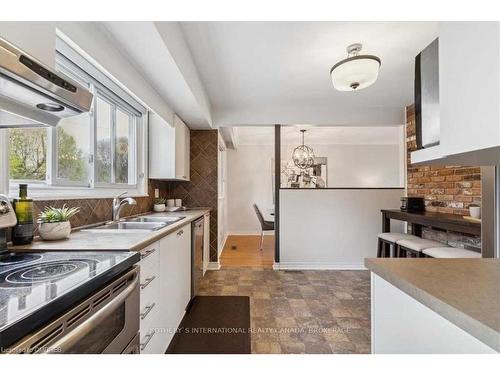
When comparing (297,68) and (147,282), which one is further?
(297,68)

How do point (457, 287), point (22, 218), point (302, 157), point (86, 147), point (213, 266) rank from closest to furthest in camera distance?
point (457, 287) → point (22, 218) → point (86, 147) → point (213, 266) → point (302, 157)

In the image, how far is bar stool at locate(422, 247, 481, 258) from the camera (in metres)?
2.39

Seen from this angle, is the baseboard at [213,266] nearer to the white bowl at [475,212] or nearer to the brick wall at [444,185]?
Result: the brick wall at [444,185]

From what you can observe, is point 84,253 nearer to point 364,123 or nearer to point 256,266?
point 256,266

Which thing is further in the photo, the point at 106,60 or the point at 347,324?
the point at 347,324

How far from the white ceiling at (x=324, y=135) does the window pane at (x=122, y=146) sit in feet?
8.84

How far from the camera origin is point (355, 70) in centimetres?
231

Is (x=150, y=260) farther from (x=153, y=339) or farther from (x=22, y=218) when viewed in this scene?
(x=22, y=218)

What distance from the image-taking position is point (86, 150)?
228cm

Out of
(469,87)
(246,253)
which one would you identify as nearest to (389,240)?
(246,253)

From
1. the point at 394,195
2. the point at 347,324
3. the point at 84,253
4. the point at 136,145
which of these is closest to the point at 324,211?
the point at 394,195

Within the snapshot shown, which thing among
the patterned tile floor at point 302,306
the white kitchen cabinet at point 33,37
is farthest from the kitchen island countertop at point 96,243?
the patterned tile floor at point 302,306

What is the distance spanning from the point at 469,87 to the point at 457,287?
53 centimetres
